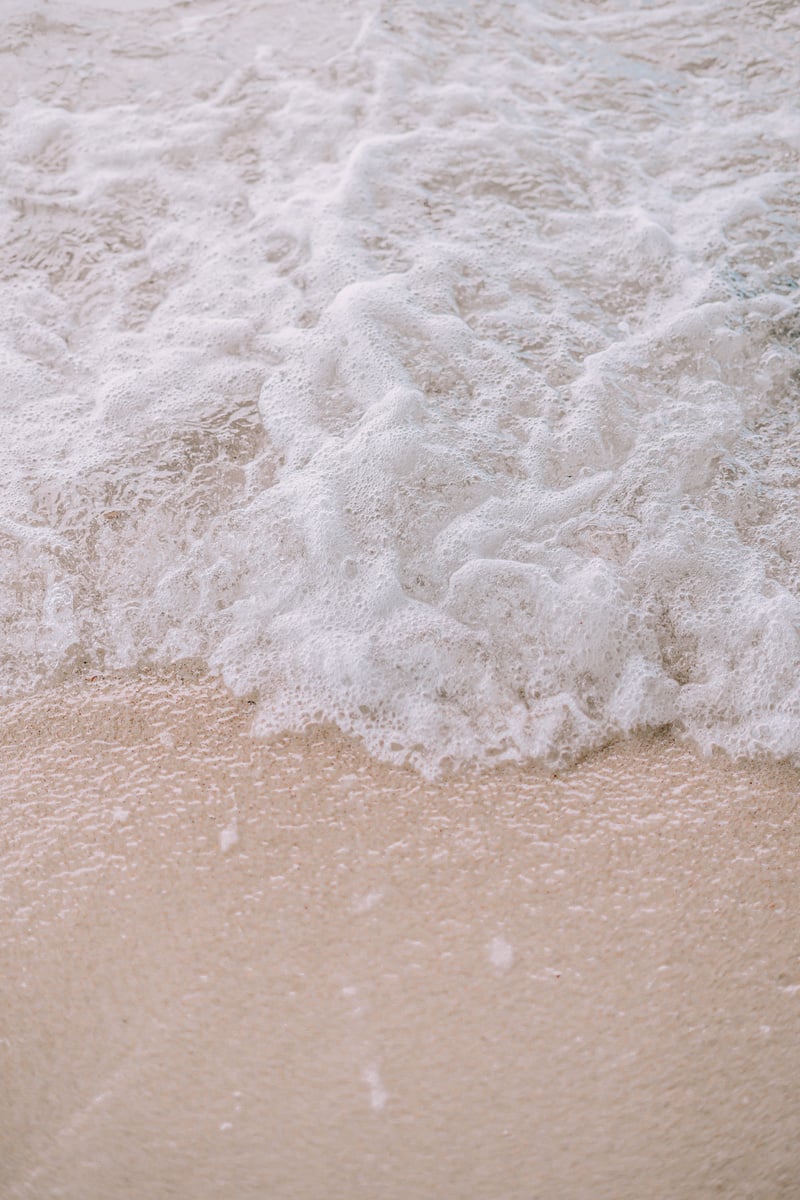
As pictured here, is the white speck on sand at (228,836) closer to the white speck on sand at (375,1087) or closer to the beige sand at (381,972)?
the beige sand at (381,972)

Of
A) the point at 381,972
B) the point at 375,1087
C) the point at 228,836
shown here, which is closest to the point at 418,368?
the point at 228,836

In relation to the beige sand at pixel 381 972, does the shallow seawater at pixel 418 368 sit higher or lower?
higher

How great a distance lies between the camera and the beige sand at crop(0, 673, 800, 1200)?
127cm

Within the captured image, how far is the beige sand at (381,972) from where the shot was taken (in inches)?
49.8

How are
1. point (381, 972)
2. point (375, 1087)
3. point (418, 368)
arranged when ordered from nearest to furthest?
point (375, 1087), point (381, 972), point (418, 368)

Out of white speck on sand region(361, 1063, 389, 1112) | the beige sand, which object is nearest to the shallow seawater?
the beige sand

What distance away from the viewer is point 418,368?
7.47 ft

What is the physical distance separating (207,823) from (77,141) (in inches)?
91.8

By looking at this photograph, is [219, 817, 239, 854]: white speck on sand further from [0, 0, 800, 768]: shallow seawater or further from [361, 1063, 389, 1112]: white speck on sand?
[361, 1063, 389, 1112]: white speck on sand

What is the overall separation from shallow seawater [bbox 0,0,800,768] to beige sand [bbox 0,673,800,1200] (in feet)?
0.44

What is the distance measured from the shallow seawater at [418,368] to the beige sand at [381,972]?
0.44 feet

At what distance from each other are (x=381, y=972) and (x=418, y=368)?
136 cm

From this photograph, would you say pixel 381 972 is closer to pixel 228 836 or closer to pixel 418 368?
pixel 228 836

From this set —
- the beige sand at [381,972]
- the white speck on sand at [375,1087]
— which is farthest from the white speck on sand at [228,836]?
the white speck on sand at [375,1087]
